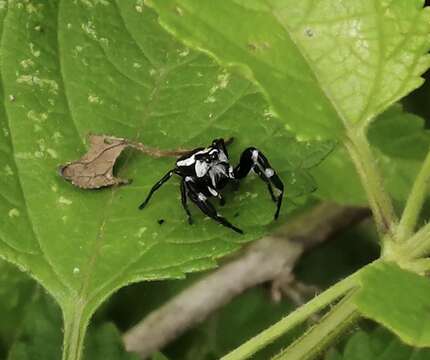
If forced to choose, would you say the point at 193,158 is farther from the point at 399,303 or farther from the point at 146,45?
the point at 399,303

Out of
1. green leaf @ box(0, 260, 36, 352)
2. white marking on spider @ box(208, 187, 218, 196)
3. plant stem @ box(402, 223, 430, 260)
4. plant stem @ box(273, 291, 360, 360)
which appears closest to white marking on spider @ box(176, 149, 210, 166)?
white marking on spider @ box(208, 187, 218, 196)

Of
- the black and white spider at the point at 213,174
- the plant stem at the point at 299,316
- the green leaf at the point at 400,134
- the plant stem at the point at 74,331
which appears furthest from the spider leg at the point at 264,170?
the green leaf at the point at 400,134

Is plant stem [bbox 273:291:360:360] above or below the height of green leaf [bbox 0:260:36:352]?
above

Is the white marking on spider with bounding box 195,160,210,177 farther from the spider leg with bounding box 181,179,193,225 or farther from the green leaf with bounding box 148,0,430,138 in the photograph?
the green leaf with bounding box 148,0,430,138

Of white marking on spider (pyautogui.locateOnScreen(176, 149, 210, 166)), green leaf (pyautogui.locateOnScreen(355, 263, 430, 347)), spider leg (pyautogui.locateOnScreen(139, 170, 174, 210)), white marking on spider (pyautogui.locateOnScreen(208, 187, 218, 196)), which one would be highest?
green leaf (pyautogui.locateOnScreen(355, 263, 430, 347))

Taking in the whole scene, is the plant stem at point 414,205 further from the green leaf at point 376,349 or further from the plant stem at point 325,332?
the green leaf at point 376,349
